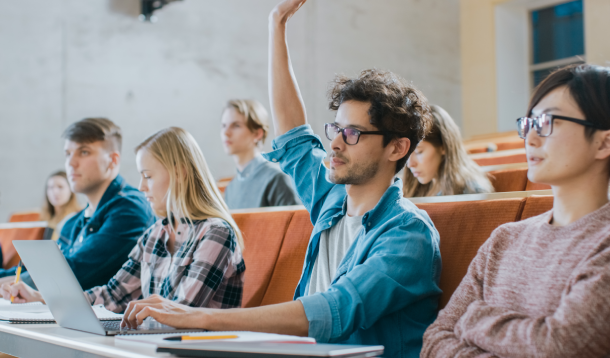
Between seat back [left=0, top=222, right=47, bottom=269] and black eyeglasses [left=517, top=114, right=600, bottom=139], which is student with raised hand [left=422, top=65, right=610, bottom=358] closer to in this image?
black eyeglasses [left=517, top=114, right=600, bottom=139]

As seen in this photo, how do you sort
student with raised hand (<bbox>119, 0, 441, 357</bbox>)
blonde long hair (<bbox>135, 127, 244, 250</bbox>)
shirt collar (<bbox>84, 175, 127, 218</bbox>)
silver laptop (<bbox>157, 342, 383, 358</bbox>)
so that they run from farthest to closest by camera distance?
shirt collar (<bbox>84, 175, 127, 218</bbox>) → blonde long hair (<bbox>135, 127, 244, 250</bbox>) → student with raised hand (<bbox>119, 0, 441, 357</bbox>) → silver laptop (<bbox>157, 342, 383, 358</bbox>)

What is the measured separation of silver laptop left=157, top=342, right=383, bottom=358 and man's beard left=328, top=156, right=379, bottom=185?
2.02 feet

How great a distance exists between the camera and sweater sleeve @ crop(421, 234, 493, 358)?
1070mm

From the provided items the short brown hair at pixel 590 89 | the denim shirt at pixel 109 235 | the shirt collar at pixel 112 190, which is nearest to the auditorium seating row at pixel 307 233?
the short brown hair at pixel 590 89

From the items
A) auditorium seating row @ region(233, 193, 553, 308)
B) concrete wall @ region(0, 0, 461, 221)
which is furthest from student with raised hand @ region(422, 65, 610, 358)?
concrete wall @ region(0, 0, 461, 221)

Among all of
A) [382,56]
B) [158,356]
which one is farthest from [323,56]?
[158,356]

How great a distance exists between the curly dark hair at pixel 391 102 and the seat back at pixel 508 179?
3.52 feet

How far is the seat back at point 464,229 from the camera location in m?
1.38

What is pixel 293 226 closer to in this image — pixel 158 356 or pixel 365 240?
pixel 365 240

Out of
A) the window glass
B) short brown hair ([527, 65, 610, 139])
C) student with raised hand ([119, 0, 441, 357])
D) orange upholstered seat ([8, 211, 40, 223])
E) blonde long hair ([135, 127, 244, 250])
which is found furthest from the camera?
the window glass

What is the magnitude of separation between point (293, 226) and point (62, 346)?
1.00 metres

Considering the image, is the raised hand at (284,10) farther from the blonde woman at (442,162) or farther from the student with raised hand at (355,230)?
the blonde woman at (442,162)

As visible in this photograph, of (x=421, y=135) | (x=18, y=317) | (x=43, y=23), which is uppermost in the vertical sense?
(x=43, y=23)

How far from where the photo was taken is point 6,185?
5488 mm
